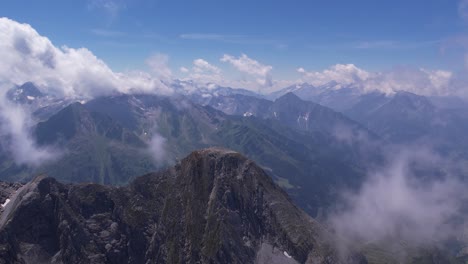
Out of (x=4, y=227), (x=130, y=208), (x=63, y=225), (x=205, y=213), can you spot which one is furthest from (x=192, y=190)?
(x=4, y=227)

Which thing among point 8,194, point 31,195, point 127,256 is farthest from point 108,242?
point 8,194

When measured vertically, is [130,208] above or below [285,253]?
above

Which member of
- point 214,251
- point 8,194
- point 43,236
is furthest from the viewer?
point 8,194

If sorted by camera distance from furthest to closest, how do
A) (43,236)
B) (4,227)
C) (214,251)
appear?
1. (214,251)
2. (43,236)
3. (4,227)

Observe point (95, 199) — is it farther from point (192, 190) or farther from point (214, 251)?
point (214, 251)

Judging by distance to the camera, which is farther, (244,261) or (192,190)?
(192,190)

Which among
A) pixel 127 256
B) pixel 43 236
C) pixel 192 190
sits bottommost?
pixel 127 256

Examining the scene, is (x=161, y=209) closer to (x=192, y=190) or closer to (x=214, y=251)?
(x=192, y=190)
